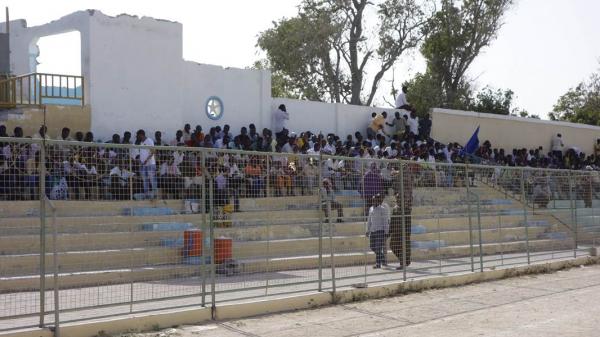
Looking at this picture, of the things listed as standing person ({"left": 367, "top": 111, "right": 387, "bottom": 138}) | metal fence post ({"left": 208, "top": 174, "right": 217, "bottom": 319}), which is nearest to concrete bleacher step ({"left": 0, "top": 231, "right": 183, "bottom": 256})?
metal fence post ({"left": 208, "top": 174, "right": 217, "bottom": 319})

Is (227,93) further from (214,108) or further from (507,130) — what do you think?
(507,130)

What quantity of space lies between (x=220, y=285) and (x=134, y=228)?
1615 millimetres

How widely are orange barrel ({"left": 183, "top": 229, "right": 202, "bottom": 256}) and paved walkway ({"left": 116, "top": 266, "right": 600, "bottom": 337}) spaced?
955 millimetres

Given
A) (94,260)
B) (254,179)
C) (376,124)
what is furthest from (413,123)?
(94,260)

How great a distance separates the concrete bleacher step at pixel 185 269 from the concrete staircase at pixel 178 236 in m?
0.01

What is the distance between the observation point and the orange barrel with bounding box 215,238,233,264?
10.3 meters

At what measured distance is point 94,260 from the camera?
8.88 m

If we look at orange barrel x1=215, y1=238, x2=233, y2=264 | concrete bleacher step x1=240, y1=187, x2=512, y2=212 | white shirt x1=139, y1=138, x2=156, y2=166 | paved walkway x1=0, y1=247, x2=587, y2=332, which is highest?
white shirt x1=139, y1=138, x2=156, y2=166

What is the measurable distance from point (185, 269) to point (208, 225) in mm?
640

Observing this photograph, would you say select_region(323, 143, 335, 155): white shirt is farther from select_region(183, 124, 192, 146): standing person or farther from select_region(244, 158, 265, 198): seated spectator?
select_region(244, 158, 265, 198): seated spectator

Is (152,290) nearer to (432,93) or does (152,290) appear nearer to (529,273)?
(529,273)

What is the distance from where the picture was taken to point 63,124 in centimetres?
1823

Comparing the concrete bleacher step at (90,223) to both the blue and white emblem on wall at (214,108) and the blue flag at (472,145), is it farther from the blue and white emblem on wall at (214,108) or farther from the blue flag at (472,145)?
the blue flag at (472,145)

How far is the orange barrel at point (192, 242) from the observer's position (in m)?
9.82
